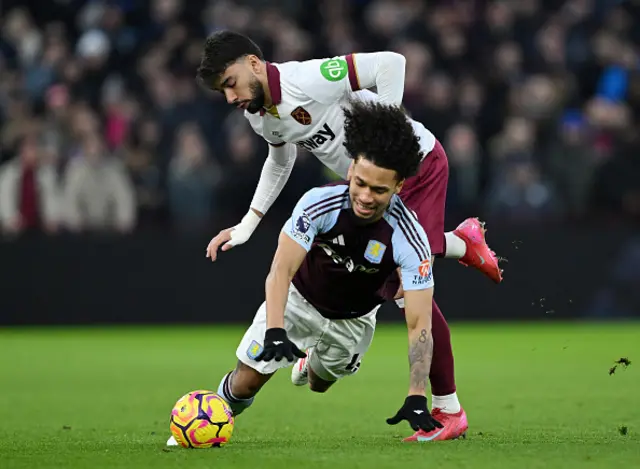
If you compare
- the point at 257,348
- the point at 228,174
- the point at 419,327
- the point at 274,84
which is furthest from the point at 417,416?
the point at 228,174

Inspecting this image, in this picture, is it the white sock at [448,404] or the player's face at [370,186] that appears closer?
the player's face at [370,186]

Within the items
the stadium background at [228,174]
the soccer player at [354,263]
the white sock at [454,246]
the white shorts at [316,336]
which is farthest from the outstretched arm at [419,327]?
the stadium background at [228,174]

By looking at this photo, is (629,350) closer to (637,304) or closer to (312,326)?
(637,304)

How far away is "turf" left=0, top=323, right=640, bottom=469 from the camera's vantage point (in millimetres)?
5980

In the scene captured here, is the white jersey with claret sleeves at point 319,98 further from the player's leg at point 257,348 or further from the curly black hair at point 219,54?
the player's leg at point 257,348

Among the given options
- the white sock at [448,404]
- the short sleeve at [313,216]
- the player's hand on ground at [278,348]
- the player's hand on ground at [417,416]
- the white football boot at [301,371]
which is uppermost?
the short sleeve at [313,216]

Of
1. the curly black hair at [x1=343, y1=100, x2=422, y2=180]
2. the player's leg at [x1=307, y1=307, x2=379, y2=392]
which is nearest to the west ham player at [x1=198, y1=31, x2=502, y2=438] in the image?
the player's leg at [x1=307, y1=307, x2=379, y2=392]

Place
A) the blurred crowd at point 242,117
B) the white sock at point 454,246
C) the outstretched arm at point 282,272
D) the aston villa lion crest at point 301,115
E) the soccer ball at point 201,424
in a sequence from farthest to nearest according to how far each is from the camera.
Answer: the blurred crowd at point 242,117 < the white sock at point 454,246 < the aston villa lion crest at point 301,115 < the soccer ball at point 201,424 < the outstretched arm at point 282,272

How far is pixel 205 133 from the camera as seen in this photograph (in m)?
16.1

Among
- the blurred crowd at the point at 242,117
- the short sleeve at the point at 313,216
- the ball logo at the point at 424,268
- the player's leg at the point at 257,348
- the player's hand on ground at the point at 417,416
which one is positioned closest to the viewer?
the player's hand on ground at the point at 417,416

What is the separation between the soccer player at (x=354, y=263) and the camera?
6195mm

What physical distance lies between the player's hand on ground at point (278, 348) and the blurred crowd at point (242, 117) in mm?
9136

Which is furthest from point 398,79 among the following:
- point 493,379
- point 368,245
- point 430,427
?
point 493,379

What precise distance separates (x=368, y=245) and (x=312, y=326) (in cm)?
84
